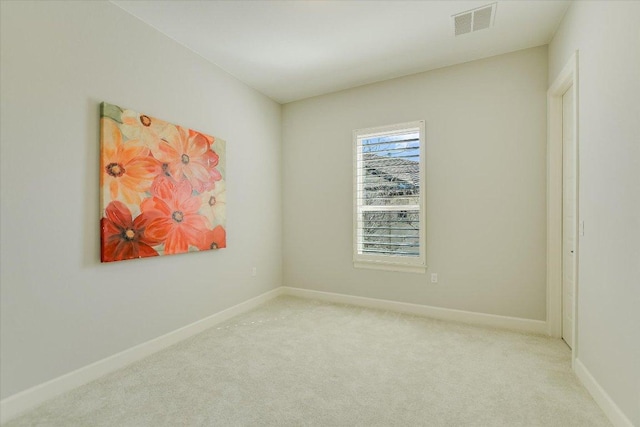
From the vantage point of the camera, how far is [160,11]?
2.46 m

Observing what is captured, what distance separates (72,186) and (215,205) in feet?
4.34

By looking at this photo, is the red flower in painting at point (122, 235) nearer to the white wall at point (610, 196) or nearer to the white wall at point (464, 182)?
the white wall at point (464, 182)

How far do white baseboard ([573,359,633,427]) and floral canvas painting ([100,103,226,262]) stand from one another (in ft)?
10.7

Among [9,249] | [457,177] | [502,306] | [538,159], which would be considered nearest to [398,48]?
[457,177]

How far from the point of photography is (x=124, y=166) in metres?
2.40

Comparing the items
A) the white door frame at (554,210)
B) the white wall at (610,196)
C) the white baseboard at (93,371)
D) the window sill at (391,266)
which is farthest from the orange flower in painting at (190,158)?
the white door frame at (554,210)

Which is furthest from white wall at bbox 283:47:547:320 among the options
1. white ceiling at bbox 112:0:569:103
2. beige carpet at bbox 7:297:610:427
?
beige carpet at bbox 7:297:610:427

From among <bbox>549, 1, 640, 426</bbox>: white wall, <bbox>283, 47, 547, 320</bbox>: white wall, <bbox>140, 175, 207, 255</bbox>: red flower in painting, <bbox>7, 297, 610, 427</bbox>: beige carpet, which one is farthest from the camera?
<bbox>283, 47, 547, 320</bbox>: white wall

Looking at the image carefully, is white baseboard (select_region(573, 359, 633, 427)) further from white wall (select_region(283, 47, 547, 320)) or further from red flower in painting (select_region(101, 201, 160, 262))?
red flower in painting (select_region(101, 201, 160, 262))

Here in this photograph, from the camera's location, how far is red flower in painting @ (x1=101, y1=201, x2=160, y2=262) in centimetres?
228

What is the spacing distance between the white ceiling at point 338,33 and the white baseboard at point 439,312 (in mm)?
2745

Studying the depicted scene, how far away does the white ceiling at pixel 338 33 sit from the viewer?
2443 mm

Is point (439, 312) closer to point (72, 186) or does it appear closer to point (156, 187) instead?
point (156, 187)

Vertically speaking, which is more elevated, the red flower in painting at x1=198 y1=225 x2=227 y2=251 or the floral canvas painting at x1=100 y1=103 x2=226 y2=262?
the floral canvas painting at x1=100 y1=103 x2=226 y2=262
